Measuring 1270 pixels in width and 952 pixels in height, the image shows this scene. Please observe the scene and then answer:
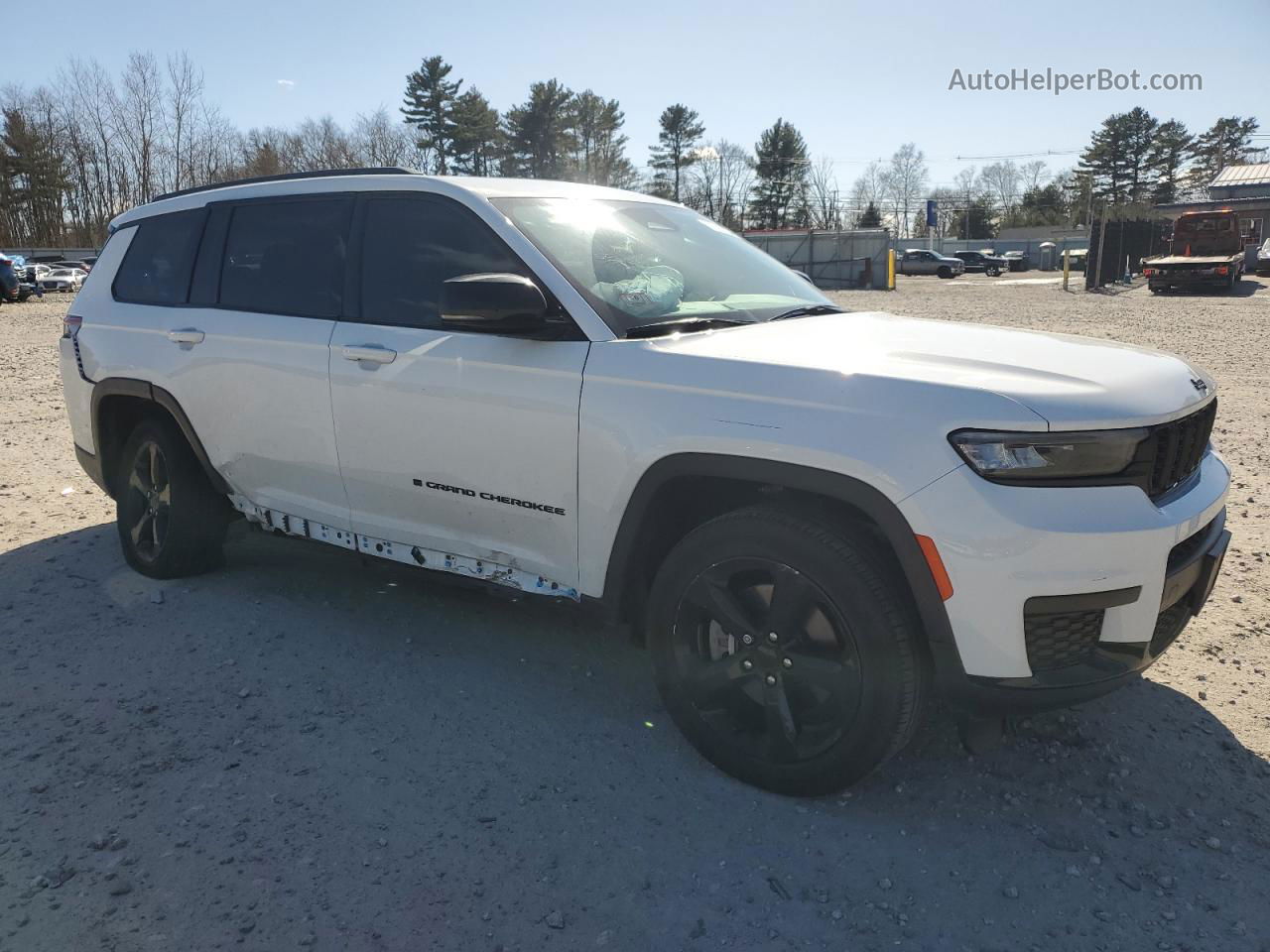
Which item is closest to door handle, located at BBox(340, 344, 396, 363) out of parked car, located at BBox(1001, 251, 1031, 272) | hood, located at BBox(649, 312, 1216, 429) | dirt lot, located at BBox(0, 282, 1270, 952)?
dirt lot, located at BBox(0, 282, 1270, 952)

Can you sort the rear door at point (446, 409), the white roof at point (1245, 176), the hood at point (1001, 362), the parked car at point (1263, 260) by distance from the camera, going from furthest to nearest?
the white roof at point (1245, 176) < the parked car at point (1263, 260) < the rear door at point (446, 409) < the hood at point (1001, 362)

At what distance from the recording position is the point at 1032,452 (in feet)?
7.93

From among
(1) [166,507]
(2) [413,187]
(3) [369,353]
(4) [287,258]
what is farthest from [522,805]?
(1) [166,507]

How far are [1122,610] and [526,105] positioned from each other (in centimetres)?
6889

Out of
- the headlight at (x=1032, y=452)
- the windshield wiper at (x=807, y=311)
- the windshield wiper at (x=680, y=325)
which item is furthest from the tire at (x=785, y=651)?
the windshield wiper at (x=807, y=311)

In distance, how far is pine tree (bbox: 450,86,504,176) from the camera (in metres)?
63.1

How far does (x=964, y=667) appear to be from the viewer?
2506 millimetres

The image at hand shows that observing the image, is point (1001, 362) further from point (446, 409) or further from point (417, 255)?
point (417, 255)

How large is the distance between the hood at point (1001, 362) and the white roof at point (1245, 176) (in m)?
77.3

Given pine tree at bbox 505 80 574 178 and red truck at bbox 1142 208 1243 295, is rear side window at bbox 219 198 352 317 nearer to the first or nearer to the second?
red truck at bbox 1142 208 1243 295

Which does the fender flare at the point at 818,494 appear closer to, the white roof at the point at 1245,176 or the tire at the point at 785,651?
the tire at the point at 785,651

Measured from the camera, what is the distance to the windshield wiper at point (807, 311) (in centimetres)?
355

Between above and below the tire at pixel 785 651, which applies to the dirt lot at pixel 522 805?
below

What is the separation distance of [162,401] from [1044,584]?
154 inches
